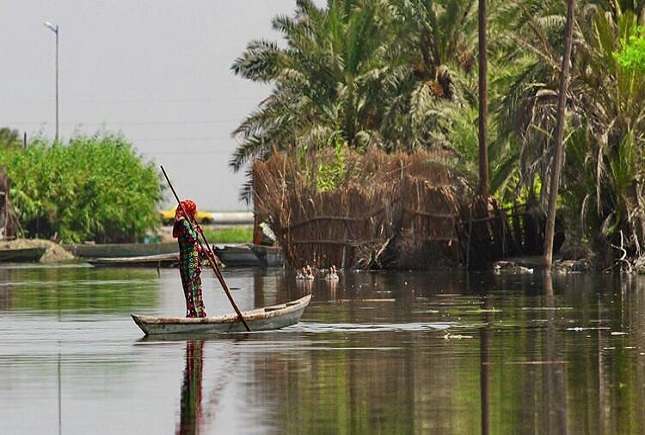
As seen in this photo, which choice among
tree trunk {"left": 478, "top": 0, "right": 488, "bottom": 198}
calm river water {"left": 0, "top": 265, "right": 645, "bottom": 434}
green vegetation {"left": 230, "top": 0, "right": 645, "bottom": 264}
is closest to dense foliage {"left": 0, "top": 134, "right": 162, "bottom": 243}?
green vegetation {"left": 230, "top": 0, "right": 645, "bottom": 264}

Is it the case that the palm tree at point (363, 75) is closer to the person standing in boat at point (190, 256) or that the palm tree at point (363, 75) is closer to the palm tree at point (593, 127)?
the palm tree at point (593, 127)

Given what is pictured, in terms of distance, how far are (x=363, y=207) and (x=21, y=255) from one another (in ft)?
70.4

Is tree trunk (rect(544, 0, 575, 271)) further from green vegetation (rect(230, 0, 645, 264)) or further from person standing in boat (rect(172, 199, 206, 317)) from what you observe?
person standing in boat (rect(172, 199, 206, 317))

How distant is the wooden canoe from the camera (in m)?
21.4

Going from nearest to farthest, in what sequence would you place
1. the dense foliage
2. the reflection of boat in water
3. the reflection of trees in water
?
the reflection of boat in water
the reflection of trees in water
the dense foliage

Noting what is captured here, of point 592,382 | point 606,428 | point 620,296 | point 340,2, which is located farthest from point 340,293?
point 340,2

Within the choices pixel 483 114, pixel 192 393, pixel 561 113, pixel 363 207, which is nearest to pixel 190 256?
pixel 192 393

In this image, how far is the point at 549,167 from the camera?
143ft

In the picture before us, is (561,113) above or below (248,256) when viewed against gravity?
above

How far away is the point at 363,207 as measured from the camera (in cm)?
4934

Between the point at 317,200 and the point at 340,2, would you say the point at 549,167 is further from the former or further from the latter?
the point at 340,2

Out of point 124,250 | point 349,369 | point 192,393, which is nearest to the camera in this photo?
point 192,393

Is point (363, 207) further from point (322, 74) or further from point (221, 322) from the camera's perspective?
point (221, 322)

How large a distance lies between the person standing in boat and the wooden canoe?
0.63 metres
